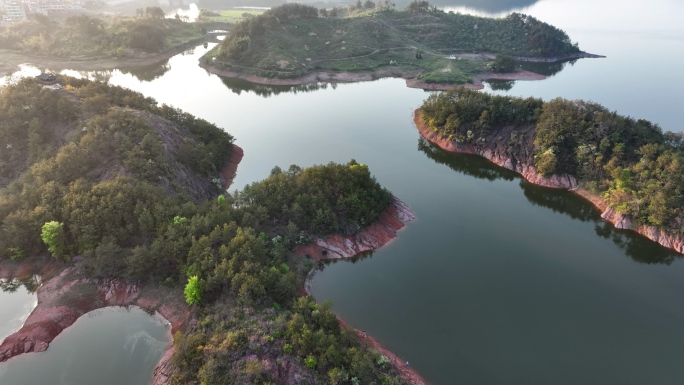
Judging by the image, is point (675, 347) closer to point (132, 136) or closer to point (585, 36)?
point (132, 136)

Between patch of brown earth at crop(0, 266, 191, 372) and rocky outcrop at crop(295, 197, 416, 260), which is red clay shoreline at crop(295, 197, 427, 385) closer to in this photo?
rocky outcrop at crop(295, 197, 416, 260)

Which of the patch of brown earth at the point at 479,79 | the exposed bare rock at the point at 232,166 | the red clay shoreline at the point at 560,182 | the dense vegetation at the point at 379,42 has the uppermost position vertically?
the dense vegetation at the point at 379,42

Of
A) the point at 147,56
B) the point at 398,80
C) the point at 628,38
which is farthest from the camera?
the point at 628,38

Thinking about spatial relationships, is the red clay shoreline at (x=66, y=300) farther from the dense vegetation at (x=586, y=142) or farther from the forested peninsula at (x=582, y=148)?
the dense vegetation at (x=586, y=142)

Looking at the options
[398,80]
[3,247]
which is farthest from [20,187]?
[398,80]

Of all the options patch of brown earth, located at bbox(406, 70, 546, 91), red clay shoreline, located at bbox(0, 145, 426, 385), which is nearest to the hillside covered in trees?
patch of brown earth, located at bbox(406, 70, 546, 91)

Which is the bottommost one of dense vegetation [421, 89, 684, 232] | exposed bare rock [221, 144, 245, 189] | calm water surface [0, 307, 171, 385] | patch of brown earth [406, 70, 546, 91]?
calm water surface [0, 307, 171, 385]

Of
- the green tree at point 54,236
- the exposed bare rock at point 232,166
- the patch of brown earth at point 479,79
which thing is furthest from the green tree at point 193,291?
the patch of brown earth at point 479,79
